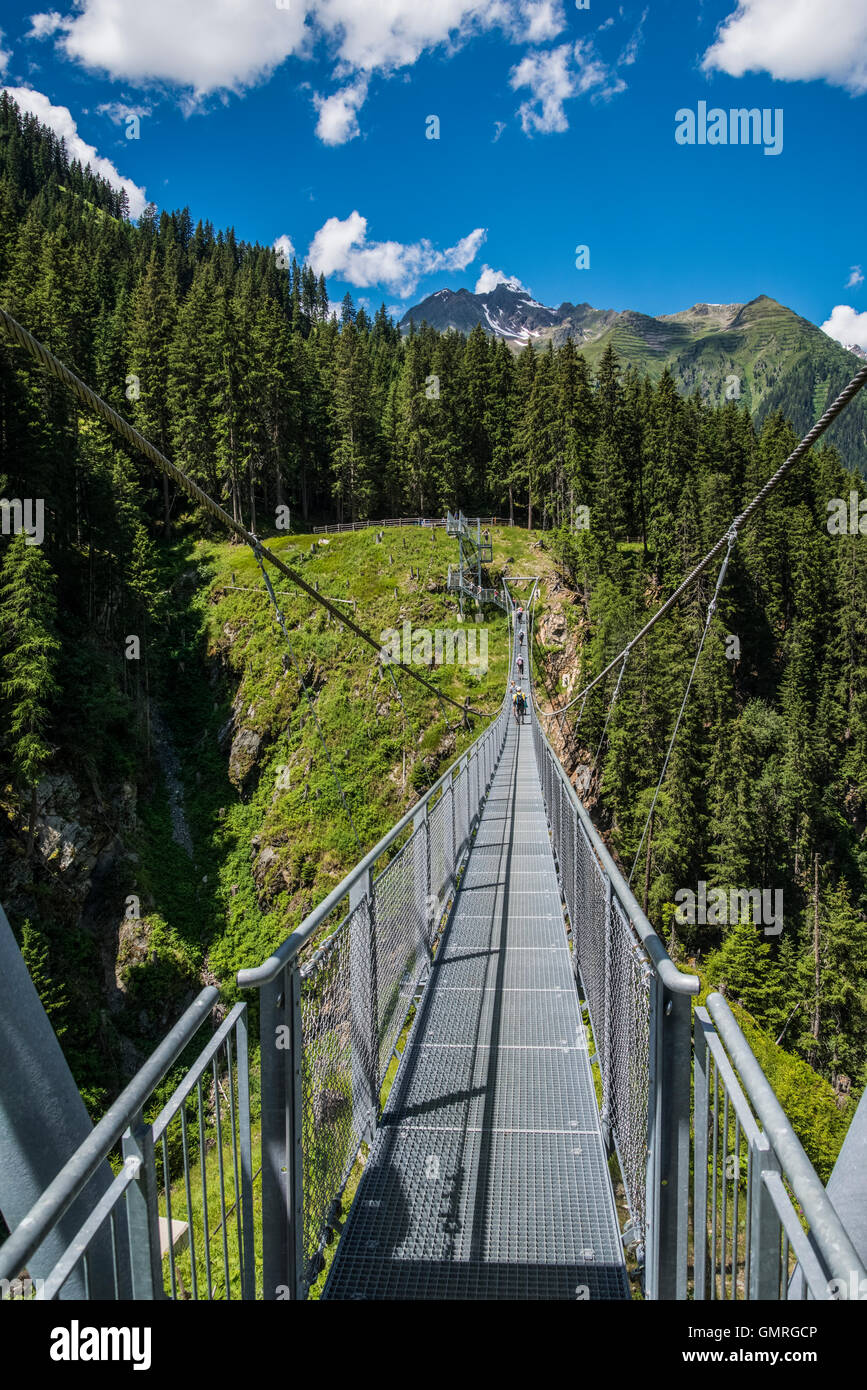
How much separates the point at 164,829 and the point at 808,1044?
2624 centimetres

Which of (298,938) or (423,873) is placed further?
(423,873)

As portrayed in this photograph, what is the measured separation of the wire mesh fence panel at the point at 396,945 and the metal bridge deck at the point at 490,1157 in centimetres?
18

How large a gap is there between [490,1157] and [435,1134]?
12.1 inches

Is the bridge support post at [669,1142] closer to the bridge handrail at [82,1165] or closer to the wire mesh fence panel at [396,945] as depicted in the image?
the bridge handrail at [82,1165]

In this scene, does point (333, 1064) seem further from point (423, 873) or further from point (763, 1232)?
point (423, 873)

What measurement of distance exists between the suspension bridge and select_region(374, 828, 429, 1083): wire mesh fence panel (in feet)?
0.12

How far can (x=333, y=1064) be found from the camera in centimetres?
309

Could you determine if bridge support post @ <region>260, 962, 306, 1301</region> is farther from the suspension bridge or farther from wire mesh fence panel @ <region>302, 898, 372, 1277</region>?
wire mesh fence panel @ <region>302, 898, 372, 1277</region>

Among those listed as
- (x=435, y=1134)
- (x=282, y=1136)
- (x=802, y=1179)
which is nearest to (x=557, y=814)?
(x=435, y=1134)

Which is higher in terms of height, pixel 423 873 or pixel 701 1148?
pixel 701 1148

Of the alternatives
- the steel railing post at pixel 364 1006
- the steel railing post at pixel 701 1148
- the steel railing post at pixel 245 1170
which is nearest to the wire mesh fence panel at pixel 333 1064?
the steel railing post at pixel 364 1006

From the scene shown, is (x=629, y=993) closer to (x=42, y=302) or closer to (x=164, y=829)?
(x=164, y=829)

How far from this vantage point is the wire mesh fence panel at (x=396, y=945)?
4105 millimetres
